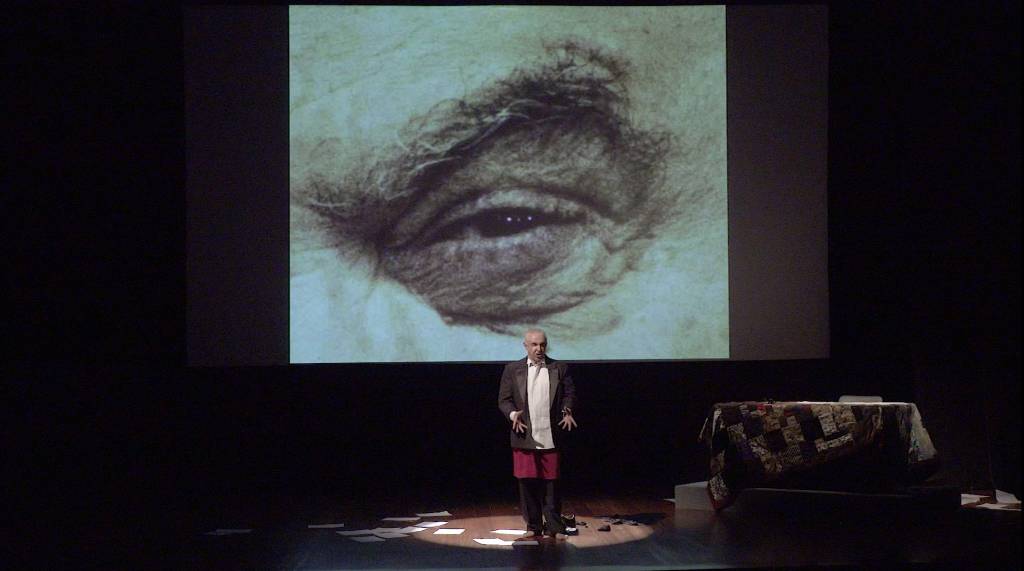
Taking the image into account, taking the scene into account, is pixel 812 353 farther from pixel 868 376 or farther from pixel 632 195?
pixel 632 195

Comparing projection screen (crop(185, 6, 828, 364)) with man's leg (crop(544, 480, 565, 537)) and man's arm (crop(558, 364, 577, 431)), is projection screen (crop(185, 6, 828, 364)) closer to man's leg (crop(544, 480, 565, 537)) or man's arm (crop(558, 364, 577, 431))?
man's arm (crop(558, 364, 577, 431))

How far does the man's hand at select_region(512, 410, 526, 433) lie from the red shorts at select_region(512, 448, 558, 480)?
0.36 ft

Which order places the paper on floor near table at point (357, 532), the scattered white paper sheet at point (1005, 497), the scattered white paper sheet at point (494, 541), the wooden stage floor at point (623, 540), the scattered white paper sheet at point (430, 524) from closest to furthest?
the wooden stage floor at point (623, 540) → the scattered white paper sheet at point (494, 541) → the paper on floor near table at point (357, 532) → the scattered white paper sheet at point (430, 524) → the scattered white paper sheet at point (1005, 497)

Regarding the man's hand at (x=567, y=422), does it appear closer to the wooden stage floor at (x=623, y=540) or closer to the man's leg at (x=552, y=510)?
the man's leg at (x=552, y=510)

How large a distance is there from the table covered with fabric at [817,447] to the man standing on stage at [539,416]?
126 centimetres

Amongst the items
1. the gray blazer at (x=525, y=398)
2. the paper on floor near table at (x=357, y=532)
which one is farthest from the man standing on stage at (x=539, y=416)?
the paper on floor near table at (x=357, y=532)

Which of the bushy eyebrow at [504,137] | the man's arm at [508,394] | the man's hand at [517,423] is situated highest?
the bushy eyebrow at [504,137]

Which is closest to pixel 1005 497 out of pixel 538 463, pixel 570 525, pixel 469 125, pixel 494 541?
pixel 570 525

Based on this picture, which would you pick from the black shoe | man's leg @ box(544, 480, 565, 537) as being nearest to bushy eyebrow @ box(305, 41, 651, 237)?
man's leg @ box(544, 480, 565, 537)

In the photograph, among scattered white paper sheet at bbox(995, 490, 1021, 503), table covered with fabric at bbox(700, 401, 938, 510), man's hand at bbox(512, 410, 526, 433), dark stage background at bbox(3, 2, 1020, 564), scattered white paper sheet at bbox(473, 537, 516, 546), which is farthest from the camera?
dark stage background at bbox(3, 2, 1020, 564)

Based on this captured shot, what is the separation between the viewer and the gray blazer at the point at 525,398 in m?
6.47

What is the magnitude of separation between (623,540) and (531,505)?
56 centimetres

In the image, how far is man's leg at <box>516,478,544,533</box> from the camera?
6562 millimetres

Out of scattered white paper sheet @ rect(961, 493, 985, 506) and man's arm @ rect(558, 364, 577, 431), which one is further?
scattered white paper sheet @ rect(961, 493, 985, 506)
